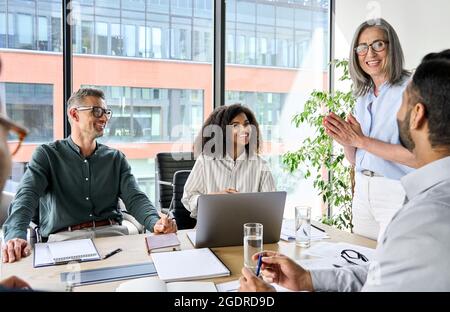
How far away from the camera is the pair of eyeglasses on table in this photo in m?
1.20

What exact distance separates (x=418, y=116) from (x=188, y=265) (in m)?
0.75

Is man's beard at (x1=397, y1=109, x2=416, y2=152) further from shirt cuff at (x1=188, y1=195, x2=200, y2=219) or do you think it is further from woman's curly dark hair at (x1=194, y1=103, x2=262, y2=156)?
woman's curly dark hair at (x1=194, y1=103, x2=262, y2=156)

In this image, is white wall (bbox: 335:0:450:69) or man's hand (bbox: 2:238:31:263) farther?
white wall (bbox: 335:0:450:69)

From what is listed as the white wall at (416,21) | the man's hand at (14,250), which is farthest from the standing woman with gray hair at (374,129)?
the man's hand at (14,250)

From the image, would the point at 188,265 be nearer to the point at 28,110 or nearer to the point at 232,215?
the point at 232,215

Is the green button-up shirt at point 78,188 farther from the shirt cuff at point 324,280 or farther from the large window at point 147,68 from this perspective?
the large window at point 147,68

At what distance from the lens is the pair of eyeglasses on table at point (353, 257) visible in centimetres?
120

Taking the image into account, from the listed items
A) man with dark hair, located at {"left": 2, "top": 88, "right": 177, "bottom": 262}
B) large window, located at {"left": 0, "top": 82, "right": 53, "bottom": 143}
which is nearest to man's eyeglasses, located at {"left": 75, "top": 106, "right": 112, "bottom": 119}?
man with dark hair, located at {"left": 2, "top": 88, "right": 177, "bottom": 262}

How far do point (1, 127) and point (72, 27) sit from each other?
3.13 metres

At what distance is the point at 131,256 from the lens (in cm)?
125

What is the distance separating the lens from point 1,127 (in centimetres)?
28

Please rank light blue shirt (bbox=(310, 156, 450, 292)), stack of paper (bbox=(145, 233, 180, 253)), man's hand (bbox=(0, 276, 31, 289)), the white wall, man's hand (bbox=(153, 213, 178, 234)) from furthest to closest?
1. the white wall
2. man's hand (bbox=(153, 213, 178, 234))
3. stack of paper (bbox=(145, 233, 180, 253))
4. light blue shirt (bbox=(310, 156, 450, 292))
5. man's hand (bbox=(0, 276, 31, 289))

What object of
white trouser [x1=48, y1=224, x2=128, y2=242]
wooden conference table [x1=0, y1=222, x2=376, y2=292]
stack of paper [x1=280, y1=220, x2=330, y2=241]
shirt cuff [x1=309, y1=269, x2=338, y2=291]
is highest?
shirt cuff [x1=309, y1=269, x2=338, y2=291]
